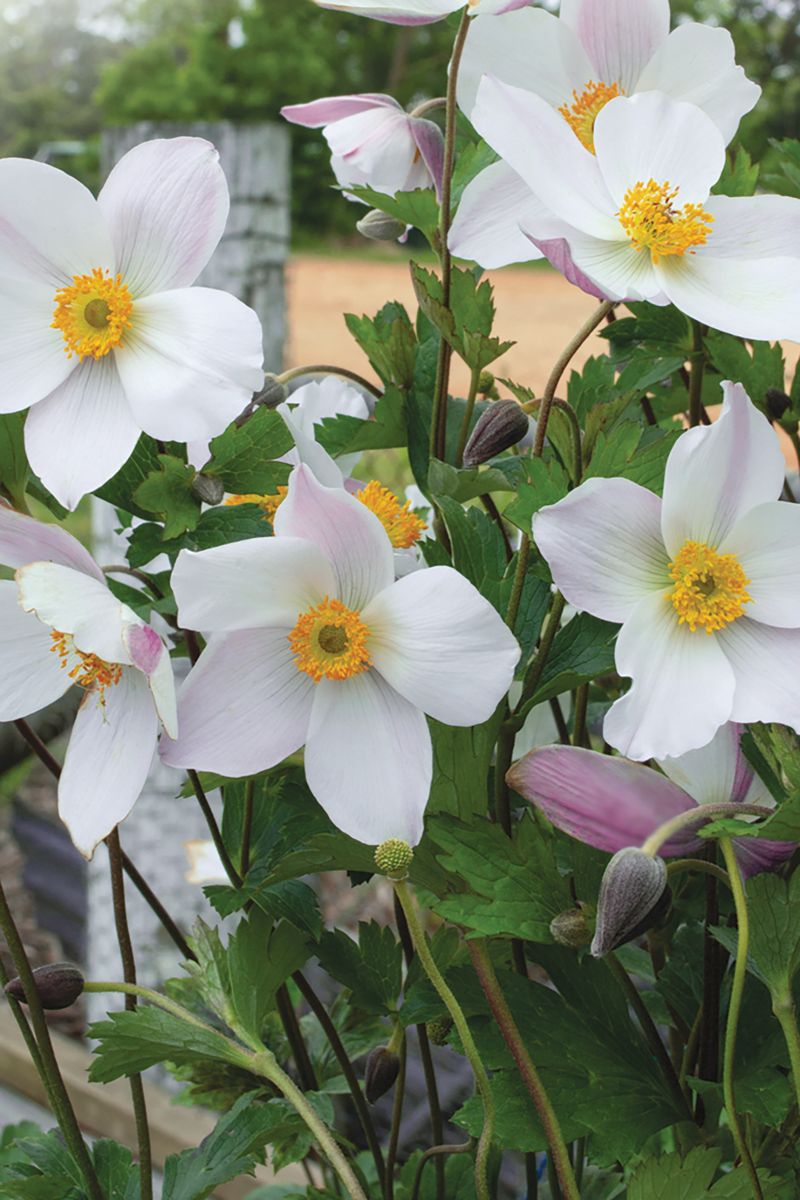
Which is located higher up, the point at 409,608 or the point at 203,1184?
the point at 409,608

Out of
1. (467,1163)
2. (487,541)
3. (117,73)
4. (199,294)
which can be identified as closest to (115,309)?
(199,294)

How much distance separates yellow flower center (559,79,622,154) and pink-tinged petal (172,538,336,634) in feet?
0.58

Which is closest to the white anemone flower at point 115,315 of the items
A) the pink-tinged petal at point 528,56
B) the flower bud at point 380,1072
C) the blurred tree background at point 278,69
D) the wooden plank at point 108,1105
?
the pink-tinged petal at point 528,56

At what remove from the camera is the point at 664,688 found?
35 cm

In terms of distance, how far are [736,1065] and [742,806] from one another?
0.11m

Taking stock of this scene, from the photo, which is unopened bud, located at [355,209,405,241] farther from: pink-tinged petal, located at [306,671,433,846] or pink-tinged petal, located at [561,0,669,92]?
pink-tinged petal, located at [306,671,433,846]

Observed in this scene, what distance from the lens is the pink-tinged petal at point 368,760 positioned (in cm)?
35

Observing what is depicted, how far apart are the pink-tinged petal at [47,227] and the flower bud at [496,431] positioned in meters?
0.12

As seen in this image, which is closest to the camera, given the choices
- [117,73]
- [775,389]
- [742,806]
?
[742,806]

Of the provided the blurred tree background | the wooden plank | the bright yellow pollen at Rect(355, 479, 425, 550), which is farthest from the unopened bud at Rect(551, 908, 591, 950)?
the blurred tree background

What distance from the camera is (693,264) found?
398 mm

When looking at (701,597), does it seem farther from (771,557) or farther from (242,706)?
(242,706)

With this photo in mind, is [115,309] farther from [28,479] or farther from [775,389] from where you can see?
[775,389]

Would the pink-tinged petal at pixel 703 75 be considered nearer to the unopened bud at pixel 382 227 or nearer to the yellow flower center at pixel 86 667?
the unopened bud at pixel 382 227
